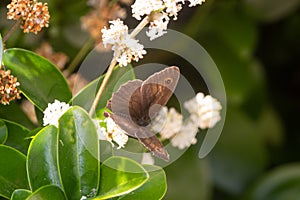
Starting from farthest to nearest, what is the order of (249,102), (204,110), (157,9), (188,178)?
1. (249,102)
2. (188,178)
3. (204,110)
4. (157,9)

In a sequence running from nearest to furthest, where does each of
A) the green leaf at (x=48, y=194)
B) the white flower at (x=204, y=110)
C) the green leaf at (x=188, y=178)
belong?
the green leaf at (x=48, y=194) < the white flower at (x=204, y=110) < the green leaf at (x=188, y=178)

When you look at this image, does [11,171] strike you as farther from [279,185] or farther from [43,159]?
[279,185]

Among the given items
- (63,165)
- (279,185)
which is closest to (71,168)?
(63,165)

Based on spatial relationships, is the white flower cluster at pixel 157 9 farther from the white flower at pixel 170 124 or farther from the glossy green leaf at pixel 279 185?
the glossy green leaf at pixel 279 185

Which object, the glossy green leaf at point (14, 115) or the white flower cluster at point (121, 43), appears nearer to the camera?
the white flower cluster at point (121, 43)

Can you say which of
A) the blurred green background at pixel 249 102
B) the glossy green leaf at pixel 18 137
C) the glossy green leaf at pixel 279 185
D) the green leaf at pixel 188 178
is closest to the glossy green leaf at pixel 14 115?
the glossy green leaf at pixel 18 137

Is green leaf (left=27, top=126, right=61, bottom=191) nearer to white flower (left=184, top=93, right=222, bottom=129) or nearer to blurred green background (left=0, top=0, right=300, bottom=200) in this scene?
white flower (left=184, top=93, right=222, bottom=129)

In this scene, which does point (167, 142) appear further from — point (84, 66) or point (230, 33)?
point (230, 33)

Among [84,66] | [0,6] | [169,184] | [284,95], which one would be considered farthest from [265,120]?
[84,66]

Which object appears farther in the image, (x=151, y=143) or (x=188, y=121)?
(x=188, y=121)
